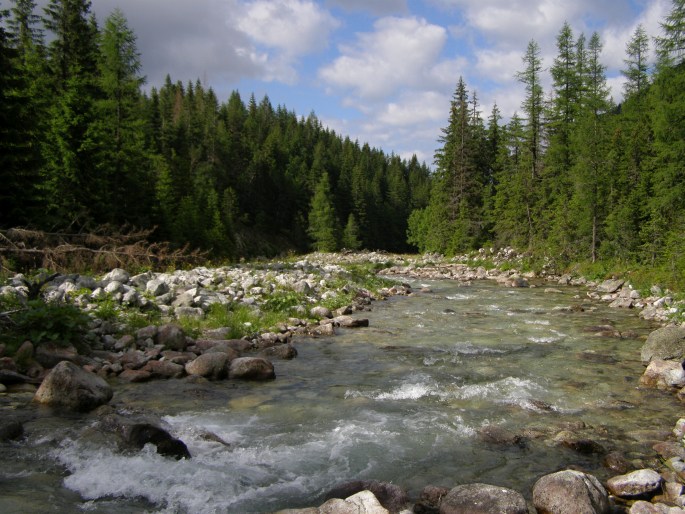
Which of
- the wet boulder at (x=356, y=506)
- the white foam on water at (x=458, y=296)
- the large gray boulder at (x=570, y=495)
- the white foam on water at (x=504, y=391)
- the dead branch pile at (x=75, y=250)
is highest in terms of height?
the dead branch pile at (x=75, y=250)

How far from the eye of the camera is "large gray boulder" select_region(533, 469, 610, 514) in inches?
188

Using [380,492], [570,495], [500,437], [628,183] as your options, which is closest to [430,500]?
[380,492]

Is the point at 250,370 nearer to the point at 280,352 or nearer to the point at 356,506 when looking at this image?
the point at 280,352

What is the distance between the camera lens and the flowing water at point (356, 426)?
17.2 feet

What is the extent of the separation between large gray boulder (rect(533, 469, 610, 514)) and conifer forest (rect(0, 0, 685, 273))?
44.2 feet

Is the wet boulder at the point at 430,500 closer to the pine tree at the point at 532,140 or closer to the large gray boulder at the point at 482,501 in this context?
the large gray boulder at the point at 482,501

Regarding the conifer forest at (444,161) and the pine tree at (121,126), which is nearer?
the conifer forest at (444,161)

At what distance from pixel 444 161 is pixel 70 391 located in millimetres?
49976

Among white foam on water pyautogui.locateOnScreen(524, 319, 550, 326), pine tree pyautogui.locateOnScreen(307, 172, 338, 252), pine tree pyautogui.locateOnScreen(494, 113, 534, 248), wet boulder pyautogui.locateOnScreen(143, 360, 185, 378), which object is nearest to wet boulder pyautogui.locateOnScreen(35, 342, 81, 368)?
wet boulder pyautogui.locateOnScreen(143, 360, 185, 378)

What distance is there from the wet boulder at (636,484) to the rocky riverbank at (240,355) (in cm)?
1

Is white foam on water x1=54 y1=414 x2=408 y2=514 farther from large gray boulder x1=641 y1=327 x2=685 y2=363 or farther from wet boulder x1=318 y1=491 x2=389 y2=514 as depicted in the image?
large gray boulder x1=641 y1=327 x2=685 y2=363

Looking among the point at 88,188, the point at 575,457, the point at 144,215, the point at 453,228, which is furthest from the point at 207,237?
the point at 575,457

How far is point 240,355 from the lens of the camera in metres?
11.5

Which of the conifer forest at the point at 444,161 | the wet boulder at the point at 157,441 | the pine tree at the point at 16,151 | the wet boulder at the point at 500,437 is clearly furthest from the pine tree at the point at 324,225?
the wet boulder at the point at 157,441
